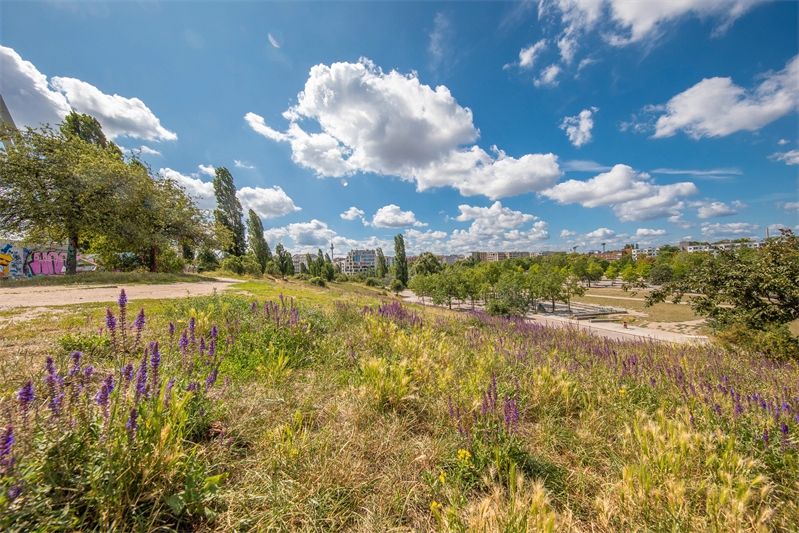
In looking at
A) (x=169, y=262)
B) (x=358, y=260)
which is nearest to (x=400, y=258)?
(x=169, y=262)

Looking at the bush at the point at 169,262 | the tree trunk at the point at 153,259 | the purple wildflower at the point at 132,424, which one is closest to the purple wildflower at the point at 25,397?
the purple wildflower at the point at 132,424

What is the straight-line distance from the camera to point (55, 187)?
16.6 metres

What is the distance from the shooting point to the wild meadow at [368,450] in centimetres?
163

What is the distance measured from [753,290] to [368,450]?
16.2 metres

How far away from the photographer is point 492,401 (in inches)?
107

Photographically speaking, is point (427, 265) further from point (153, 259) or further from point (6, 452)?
point (6, 452)

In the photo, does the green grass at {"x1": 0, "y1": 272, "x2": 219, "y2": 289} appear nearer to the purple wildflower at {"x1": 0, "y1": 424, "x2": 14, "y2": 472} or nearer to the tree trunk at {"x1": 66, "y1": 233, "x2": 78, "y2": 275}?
the tree trunk at {"x1": 66, "y1": 233, "x2": 78, "y2": 275}

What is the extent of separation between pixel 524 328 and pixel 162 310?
10.1m

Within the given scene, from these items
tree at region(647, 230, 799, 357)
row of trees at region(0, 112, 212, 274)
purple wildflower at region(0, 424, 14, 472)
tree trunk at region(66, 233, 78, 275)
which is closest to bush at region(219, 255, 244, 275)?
row of trees at region(0, 112, 212, 274)

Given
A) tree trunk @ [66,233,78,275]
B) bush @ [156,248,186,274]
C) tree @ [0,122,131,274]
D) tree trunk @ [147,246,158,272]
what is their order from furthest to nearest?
bush @ [156,248,186,274], tree trunk @ [147,246,158,272], tree trunk @ [66,233,78,275], tree @ [0,122,131,274]

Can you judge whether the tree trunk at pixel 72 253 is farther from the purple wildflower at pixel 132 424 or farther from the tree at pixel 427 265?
the tree at pixel 427 265

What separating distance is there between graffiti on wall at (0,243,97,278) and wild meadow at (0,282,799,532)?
30.5 metres

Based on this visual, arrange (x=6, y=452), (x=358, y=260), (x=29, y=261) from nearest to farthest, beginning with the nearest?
(x=6, y=452), (x=29, y=261), (x=358, y=260)

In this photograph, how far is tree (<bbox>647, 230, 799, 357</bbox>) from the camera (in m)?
9.74
